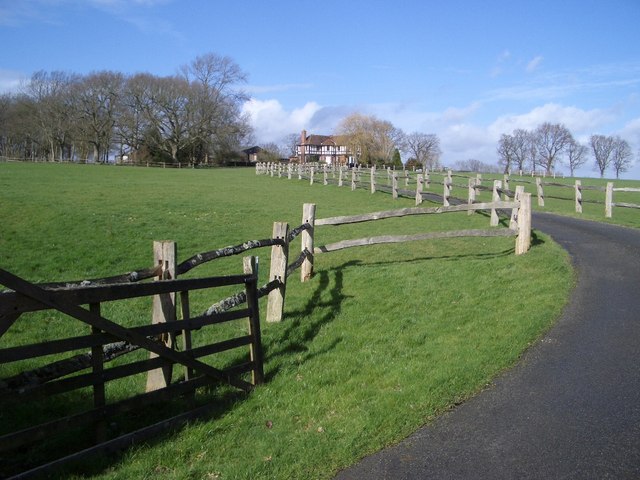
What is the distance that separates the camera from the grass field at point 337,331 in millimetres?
4301

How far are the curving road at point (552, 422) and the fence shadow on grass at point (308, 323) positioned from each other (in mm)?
2120

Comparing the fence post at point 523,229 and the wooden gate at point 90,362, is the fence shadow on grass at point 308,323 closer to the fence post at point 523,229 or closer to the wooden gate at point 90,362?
the wooden gate at point 90,362

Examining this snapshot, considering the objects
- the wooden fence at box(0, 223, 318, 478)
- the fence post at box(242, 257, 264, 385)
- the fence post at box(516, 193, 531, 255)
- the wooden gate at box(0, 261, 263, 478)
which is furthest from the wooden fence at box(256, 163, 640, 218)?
the wooden gate at box(0, 261, 263, 478)

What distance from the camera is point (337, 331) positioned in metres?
7.42

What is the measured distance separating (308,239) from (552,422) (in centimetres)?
660

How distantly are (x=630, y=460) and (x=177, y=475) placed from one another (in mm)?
3246

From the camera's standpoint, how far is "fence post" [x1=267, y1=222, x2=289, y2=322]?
809 centimetres

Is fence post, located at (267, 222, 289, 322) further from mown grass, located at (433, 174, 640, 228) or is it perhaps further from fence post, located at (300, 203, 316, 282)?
mown grass, located at (433, 174, 640, 228)

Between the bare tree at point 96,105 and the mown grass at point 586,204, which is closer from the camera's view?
the mown grass at point 586,204

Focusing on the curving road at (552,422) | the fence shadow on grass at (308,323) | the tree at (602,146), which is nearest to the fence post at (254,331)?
the fence shadow on grass at (308,323)

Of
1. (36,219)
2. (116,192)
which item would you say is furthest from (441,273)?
(116,192)

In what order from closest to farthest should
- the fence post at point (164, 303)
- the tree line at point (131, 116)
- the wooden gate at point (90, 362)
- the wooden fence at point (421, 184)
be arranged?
1. the wooden gate at point (90, 362)
2. the fence post at point (164, 303)
3. the wooden fence at point (421, 184)
4. the tree line at point (131, 116)

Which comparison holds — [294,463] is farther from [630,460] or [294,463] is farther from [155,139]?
[155,139]

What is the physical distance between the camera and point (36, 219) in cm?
1628
